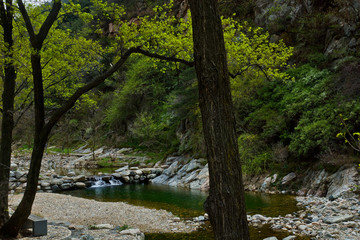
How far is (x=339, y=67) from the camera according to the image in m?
13.5

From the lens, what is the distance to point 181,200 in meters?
12.8

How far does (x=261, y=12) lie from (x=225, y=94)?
22.7 meters

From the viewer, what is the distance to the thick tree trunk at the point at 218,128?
8.66ft

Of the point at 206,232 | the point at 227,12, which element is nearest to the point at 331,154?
the point at 206,232

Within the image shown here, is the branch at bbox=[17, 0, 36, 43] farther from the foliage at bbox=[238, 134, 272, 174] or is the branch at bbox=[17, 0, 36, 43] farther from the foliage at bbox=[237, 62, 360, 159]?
the foliage at bbox=[238, 134, 272, 174]

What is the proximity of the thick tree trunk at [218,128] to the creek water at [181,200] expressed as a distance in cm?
508

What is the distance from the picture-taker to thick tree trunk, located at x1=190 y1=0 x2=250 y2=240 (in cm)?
264

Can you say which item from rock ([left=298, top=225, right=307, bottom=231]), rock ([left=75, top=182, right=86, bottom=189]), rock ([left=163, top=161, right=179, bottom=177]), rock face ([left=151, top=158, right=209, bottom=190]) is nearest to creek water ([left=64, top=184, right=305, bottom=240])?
rock ([left=298, top=225, right=307, bottom=231])

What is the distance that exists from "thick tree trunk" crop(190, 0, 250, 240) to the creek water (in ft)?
16.7

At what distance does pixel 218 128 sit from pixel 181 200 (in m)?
10.6

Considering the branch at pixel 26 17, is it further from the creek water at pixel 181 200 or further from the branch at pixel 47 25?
the creek water at pixel 181 200

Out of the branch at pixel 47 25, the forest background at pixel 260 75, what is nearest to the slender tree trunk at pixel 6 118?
the forest background at pixel 260 75

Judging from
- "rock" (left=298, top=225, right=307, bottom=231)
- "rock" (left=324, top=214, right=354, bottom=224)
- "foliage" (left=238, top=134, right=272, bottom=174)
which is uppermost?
"foliage" (left=238, top=134, right=272, bottom=174)

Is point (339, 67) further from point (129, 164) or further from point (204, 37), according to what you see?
point (129, 164)
